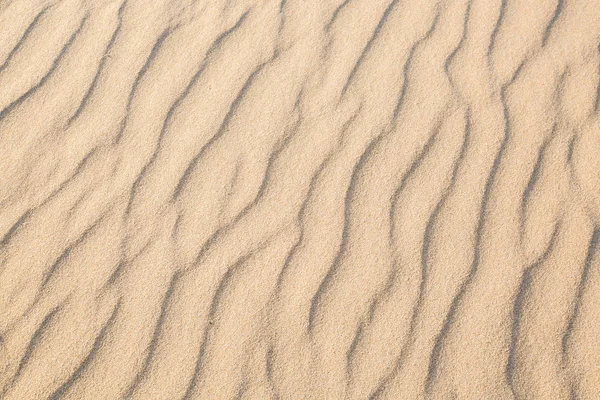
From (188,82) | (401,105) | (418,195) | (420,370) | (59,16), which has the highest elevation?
(59,16)

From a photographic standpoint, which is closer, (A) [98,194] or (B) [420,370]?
(B) [420,370]

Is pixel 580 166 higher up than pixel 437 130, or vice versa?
pixel 437 130

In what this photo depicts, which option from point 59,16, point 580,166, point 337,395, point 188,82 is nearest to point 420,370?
point 337,395

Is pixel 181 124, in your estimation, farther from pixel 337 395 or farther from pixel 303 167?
pixel 337 395

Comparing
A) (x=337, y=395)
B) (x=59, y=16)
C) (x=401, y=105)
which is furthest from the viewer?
(x=59, y=16)

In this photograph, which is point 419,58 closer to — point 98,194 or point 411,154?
point 411,154

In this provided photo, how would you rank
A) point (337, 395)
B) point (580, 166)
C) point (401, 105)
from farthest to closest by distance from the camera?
point (401, 105), point (580, 166), point (337, 395)
